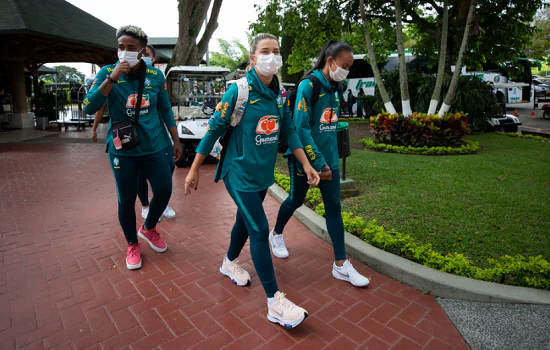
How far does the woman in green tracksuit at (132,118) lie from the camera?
3.25 meters

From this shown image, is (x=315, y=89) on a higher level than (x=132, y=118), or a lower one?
higher

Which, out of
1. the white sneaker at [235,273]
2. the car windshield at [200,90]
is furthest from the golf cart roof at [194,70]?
the white sneaker at [235,273]

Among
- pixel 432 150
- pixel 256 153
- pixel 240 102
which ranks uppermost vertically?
pixel 240 102

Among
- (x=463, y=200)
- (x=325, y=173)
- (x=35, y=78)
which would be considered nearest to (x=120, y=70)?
(x=325, y=173)

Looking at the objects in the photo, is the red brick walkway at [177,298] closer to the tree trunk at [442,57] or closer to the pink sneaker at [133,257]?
the pink sneaker at [133,257]

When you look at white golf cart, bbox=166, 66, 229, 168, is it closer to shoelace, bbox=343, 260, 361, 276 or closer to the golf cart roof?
the golf cart roof

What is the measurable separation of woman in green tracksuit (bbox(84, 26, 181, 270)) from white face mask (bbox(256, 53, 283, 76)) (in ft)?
3.55

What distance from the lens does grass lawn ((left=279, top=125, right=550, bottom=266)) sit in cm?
403

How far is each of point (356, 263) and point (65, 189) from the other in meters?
5.07

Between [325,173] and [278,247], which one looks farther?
[278,247]

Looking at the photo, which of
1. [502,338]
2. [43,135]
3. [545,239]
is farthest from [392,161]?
[43,135]

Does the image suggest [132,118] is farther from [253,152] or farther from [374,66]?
[374,66]

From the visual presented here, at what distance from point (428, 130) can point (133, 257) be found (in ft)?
26.6

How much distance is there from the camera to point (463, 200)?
533cm
